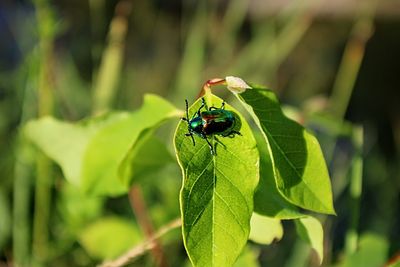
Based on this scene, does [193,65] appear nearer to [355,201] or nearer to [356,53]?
[356,53]

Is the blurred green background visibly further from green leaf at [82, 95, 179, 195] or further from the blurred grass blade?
green leaf at [82, 95, 179, 195]

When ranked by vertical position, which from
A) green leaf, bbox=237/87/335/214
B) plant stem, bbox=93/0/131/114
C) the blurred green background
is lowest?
the blurred green background

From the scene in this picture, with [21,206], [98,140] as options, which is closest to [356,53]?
[21,206]

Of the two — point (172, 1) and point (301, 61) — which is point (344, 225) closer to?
point (301, 61)

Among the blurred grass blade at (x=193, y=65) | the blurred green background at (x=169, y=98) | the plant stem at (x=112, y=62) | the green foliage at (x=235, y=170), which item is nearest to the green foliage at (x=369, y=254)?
the blurred green background at (x=169, y=98)

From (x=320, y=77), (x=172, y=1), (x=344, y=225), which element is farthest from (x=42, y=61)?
(x=172, y=1)

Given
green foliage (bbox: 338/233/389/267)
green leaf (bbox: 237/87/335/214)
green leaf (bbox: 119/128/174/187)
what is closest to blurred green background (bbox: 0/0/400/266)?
green foliage (bbox: 338/233/389/267)

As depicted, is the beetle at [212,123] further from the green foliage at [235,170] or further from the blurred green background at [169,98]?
the blurred green background at [169,98]
